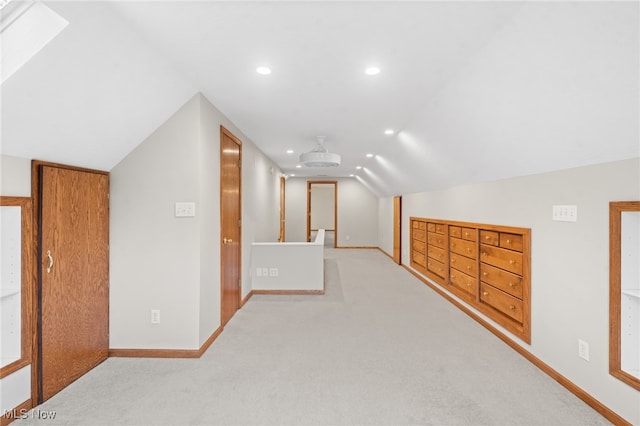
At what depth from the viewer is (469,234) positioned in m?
3.74

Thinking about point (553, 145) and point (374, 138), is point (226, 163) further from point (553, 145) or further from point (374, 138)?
point (553, 145)

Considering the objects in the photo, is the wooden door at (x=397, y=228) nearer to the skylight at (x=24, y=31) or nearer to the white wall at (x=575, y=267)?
the white wall at (x=575, y=267)

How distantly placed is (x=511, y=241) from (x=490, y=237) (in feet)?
1.27

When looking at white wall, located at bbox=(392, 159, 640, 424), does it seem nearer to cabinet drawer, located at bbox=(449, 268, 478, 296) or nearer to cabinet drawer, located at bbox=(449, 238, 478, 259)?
cabinet drawer, located at bbox=(449, 238, 478, 259)

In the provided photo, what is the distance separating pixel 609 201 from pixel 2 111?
3.46 m

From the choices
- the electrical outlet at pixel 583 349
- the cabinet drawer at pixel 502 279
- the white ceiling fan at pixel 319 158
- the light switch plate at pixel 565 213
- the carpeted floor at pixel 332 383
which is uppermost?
the white ceiling fan at pixel 319 158

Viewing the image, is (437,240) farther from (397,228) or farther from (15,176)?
(15,176)

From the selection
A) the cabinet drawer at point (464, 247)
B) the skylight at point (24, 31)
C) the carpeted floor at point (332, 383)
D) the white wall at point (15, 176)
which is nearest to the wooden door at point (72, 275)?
the white wall at point (15, 176)

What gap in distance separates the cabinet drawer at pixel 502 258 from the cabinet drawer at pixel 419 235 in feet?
6.12

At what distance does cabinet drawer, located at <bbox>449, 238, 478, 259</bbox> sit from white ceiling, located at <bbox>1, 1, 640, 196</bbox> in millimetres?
1069

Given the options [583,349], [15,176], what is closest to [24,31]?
[15,176]

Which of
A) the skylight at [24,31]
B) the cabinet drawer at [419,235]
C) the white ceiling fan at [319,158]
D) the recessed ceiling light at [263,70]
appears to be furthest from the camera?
the cabinet drawer at [419,235]

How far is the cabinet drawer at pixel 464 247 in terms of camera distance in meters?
3.64

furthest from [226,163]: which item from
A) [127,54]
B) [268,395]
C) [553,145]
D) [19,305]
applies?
[553,145]
